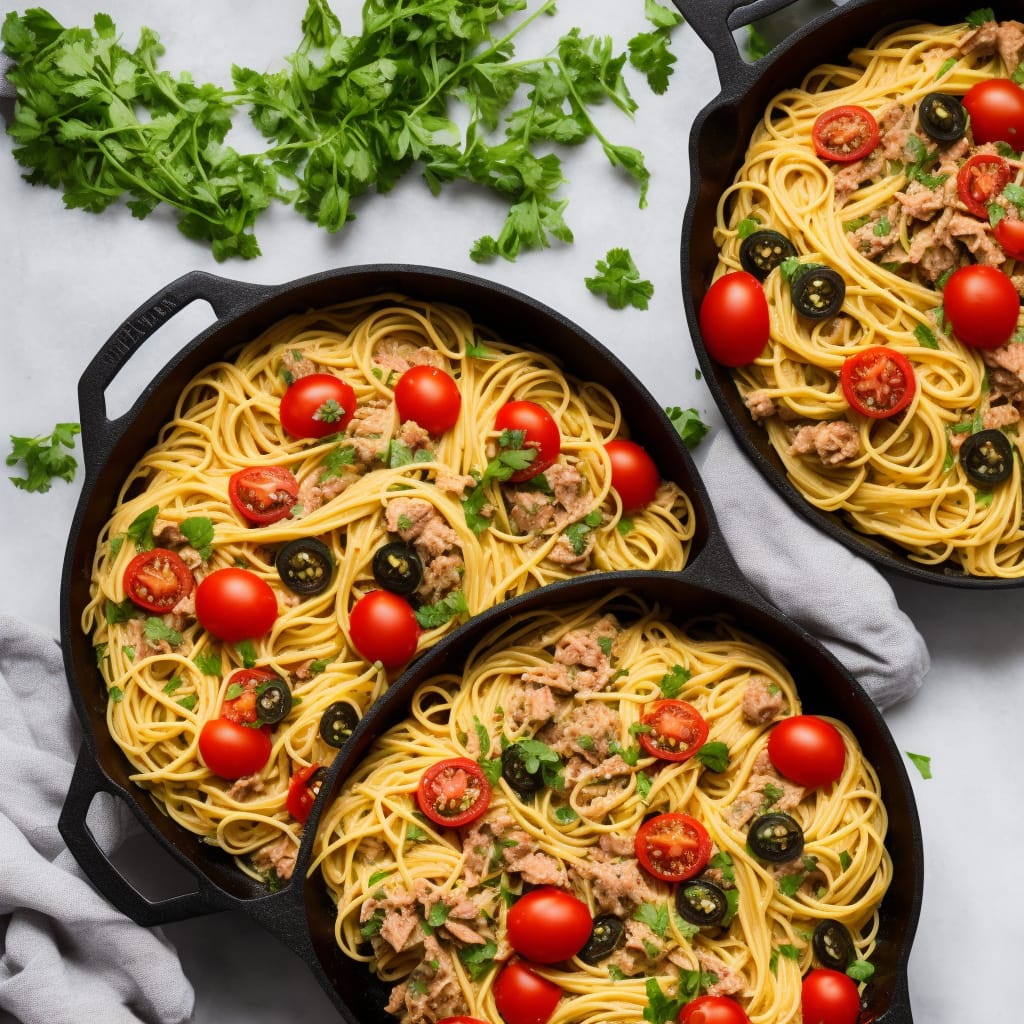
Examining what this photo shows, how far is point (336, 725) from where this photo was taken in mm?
4105

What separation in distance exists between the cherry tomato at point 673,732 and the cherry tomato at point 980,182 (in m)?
2.09

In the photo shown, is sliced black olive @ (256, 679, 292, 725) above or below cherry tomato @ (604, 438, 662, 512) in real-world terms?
below

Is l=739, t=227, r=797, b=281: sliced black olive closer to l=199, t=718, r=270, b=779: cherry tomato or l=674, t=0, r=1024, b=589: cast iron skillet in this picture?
l=674, t=0, r=1024, b=589: cast iron skillet

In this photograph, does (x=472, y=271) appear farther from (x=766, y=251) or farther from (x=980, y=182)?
(x=980, y=182)

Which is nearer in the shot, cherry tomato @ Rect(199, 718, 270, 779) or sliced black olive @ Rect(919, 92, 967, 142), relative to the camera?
cherry tomato @ Rect(199, 718, 270, 779)

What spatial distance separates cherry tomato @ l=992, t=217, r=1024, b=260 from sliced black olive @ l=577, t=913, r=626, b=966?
9.06 ft

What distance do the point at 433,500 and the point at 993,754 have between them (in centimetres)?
255

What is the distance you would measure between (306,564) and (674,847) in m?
1.60

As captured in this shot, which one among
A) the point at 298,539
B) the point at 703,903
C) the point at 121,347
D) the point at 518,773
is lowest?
the point at 703,903

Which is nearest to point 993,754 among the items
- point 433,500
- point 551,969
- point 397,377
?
point 551,969

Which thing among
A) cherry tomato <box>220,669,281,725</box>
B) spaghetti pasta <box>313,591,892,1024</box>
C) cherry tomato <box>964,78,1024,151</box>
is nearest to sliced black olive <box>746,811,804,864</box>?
spaghetti pasta <box>313,591,892,1024</box>

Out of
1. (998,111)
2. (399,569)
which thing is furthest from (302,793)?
(998,111)

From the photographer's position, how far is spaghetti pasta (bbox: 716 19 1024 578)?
431 cm

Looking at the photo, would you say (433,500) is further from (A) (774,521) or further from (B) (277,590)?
(A) (774,521)
